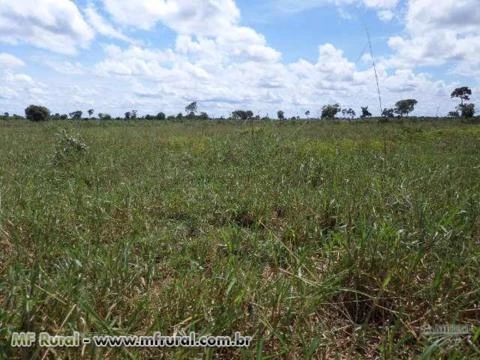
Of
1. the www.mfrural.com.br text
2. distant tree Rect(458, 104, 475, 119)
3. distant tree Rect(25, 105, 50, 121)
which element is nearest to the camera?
the www.mfrural.com.br text

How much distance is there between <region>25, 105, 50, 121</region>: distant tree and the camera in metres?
44.8

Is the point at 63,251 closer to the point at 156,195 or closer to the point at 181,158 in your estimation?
the point at 156,195

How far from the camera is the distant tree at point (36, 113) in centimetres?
4484

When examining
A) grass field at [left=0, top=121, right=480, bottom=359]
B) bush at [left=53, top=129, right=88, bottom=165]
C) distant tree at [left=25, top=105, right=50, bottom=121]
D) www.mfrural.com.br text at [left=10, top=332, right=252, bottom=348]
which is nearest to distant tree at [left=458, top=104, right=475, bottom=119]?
grass field at [left=0, top=121, right=480, bottom=359]

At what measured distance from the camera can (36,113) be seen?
44844 mm

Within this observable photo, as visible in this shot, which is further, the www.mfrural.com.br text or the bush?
the bush

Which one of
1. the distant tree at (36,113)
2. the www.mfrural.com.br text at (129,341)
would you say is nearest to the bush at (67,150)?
the www.mfrural.com.br text at (129,341)

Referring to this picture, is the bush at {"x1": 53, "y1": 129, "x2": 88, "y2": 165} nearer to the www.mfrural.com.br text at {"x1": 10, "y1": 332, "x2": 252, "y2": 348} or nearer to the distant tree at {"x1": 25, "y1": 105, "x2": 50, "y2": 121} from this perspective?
the www.mfrural.com.br text at {"x1": 10, "y1": 332, "x2": 252, "y2": 348}

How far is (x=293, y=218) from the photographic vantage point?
10.4ft

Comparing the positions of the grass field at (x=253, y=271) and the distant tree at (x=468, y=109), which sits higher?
the distant tree at (x=468, y=109)

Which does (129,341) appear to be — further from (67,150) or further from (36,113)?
(36,113)

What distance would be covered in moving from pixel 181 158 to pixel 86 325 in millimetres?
5984

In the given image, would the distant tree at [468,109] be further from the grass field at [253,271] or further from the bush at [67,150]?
the bush at [67,150]

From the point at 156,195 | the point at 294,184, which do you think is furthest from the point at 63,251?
the point at 294,184
